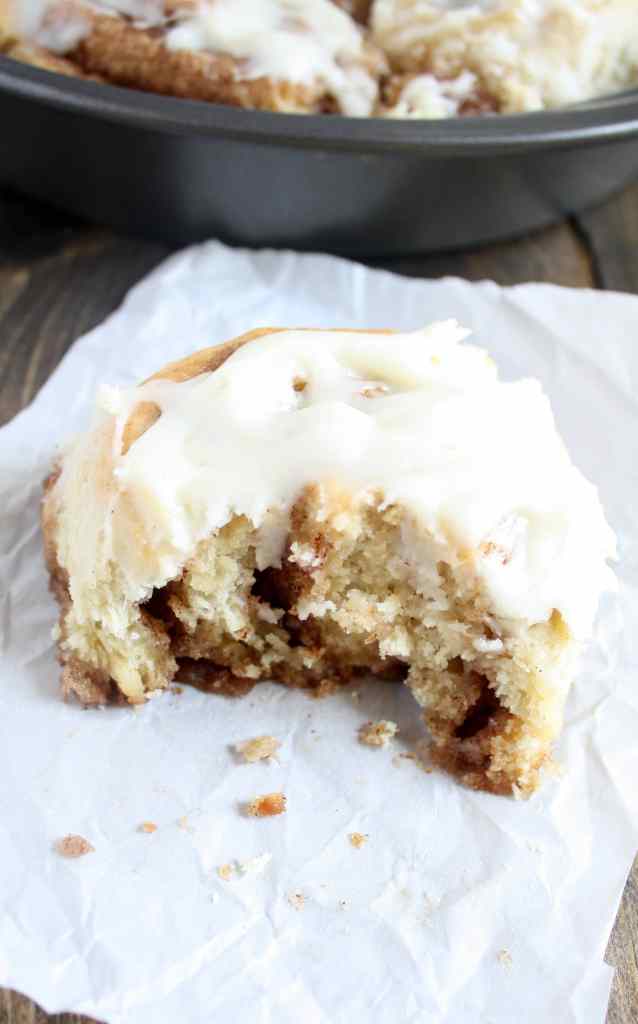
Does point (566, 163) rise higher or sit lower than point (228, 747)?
higher

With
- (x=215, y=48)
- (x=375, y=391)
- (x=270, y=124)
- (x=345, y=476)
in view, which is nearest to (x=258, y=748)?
(x=345, y=476)

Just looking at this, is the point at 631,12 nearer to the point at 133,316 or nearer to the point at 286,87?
the point at 286,87

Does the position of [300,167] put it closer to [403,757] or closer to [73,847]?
[403,757]

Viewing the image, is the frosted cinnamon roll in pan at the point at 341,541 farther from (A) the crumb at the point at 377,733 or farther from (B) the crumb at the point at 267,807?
(B) the crumb at the point at 267,807

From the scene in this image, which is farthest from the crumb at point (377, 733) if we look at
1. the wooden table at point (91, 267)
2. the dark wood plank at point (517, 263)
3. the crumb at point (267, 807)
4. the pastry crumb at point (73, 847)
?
the dark wood plank at point (517, 263)

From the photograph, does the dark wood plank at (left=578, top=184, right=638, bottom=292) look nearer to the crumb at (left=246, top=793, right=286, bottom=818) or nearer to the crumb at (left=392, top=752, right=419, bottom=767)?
the crumb at (left=392, top=752, right=419, bottom=767)

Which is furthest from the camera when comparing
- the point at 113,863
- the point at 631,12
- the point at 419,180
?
the point at 631,12

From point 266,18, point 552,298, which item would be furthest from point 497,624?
point 266,18
